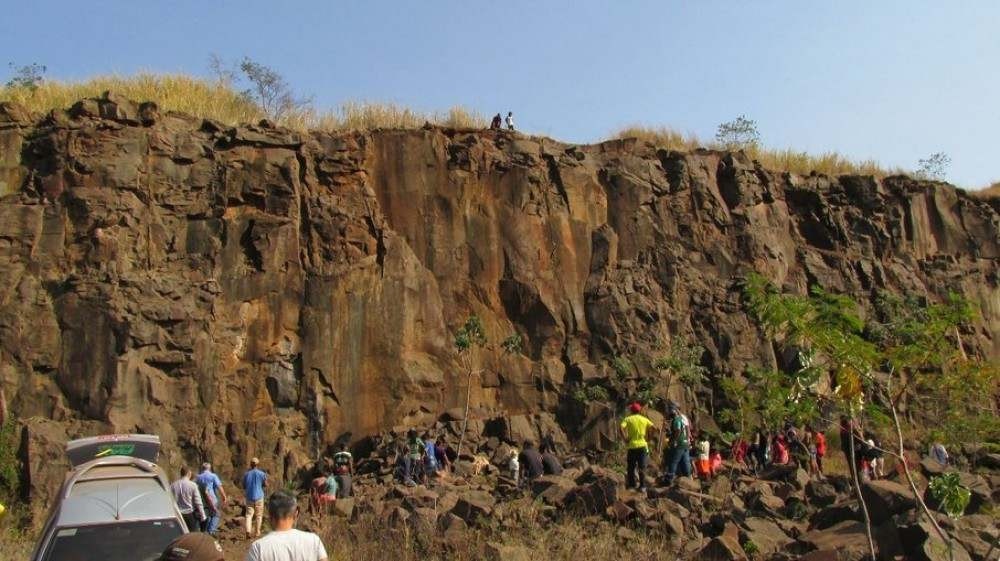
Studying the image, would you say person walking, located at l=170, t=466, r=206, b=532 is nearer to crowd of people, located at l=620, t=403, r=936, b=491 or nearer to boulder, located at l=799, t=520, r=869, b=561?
crowd of people, located at l=620, t=403, r=936, b=491

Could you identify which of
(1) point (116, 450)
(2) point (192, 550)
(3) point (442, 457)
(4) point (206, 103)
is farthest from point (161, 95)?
(2) point (192, 550)

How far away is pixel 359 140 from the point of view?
26.3m

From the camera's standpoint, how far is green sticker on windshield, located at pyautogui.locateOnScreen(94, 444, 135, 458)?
407 inches

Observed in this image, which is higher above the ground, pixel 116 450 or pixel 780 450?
pixel 116 450

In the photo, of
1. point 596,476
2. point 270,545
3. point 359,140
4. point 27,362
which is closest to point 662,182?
point 359,140

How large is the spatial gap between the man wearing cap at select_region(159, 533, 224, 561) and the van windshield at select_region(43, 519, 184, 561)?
2379 mm

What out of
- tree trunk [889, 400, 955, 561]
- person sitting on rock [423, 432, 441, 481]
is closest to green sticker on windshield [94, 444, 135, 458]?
tree trunk [889, 400, 955, 561]

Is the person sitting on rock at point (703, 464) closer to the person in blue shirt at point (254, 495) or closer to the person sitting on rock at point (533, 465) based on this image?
the person sitting on rock at point (533, 465)

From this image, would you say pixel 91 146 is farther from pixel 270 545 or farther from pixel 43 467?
pixel 270 545

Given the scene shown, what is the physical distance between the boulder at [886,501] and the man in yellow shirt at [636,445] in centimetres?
356

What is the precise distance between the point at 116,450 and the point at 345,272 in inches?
552

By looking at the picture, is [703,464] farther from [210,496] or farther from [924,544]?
[210,496]

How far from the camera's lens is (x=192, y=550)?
18.6ft

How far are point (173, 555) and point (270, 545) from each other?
0.59m
